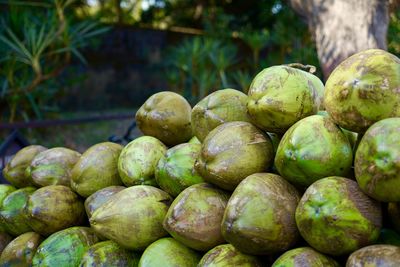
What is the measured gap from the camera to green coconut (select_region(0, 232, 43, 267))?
5.15 ft

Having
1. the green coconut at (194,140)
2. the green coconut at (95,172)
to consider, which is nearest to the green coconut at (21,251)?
the green coconut at (95,172)

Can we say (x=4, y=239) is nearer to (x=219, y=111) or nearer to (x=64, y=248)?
(x=64, y=248)

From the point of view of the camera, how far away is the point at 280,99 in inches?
48.7

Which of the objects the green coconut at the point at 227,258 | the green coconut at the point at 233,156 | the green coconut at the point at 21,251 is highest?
the green coconut at the point at 233,156

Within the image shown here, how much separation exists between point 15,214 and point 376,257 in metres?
1.27

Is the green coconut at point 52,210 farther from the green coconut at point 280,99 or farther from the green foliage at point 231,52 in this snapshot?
the green foliage at point 231,52

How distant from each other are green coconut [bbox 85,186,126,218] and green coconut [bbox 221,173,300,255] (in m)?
0.51

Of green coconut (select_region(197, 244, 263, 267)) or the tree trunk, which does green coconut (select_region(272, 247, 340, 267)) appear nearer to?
green coconut (select_region(197, 244, 263, 267))

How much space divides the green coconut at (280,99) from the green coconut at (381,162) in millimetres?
250

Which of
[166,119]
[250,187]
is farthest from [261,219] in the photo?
[166,119]

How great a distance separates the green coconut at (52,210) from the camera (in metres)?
1.54

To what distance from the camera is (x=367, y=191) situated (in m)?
1.02

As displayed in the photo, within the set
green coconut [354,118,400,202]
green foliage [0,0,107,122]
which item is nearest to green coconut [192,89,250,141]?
green coconut [354,118,400,202]

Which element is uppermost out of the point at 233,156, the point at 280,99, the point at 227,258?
the point at 280,99
